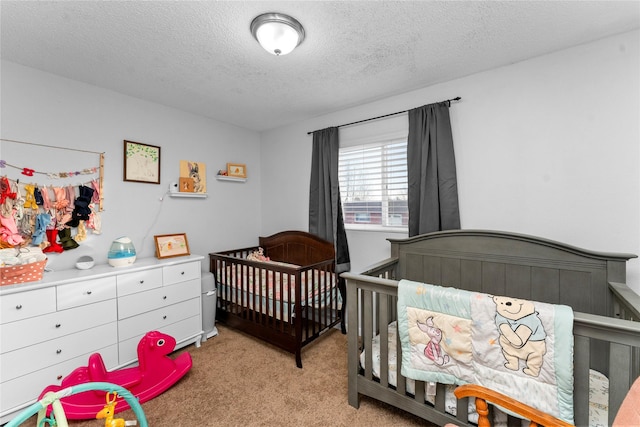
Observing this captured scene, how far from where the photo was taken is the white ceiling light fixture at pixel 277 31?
1515mm

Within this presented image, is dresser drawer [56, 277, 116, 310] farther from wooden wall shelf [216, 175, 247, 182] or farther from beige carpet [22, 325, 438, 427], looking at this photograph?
wooden wall shelf [216, 175, 247, 182]

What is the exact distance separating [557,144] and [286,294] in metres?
2.47

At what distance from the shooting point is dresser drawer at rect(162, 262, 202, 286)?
2.43 meters

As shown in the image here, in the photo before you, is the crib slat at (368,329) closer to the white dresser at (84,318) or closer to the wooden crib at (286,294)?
the wooden crib at (286,294)

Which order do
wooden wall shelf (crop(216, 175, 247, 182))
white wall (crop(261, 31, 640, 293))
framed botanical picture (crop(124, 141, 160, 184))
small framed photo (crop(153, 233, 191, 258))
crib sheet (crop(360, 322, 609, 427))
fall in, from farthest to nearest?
wooden wall shelf (crop(216, 175, 247, 182))
small framed photo (crop(153, 233, 191, 258))
framed botanical picture (crop(124, 141, 160, 184))
white wall (crop(261, 31, 640, 293))
crib sheet (crop(360, 322, 609, 427))

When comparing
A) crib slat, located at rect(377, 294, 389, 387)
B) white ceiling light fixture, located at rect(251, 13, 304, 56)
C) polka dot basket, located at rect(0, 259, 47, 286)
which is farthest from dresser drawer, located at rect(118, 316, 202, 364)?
white ceiling light fixture, located at rect(251, 13, 304, 56)

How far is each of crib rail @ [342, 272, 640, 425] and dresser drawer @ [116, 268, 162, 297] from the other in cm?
174

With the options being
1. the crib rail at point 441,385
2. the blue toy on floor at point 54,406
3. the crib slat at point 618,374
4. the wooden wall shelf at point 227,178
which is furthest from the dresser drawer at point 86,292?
the crib slat at point 618,374

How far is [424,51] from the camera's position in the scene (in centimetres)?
190

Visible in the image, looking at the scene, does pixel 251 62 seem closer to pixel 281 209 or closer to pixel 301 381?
pixel 281 209

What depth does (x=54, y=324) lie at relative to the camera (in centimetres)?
183

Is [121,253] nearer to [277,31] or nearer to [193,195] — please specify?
[193,195]

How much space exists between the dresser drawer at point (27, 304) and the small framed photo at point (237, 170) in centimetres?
201

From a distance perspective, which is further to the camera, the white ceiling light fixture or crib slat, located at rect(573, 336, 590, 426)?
the white ceiling light fixture
